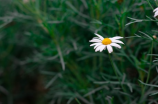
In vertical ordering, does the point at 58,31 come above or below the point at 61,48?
above

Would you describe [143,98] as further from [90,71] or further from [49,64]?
[49,64]

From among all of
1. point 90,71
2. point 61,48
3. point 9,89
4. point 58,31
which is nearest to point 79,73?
point 90,71

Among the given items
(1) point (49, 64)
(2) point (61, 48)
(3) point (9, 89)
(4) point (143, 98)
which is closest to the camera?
(4) point (143, 98)

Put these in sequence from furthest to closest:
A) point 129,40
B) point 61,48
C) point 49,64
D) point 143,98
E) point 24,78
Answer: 1. point 24,78
2. point 49,64
3. point 61,48
4. point 129,40
5. point 143,98

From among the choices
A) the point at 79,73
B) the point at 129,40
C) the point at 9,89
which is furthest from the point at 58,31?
the point at 9,89

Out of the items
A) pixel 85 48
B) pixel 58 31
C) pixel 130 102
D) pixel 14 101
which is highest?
pixel 58 31

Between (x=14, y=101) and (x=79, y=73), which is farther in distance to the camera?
(x=14, y=101)

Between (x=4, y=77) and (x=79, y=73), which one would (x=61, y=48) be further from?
(x=4, y=77)
